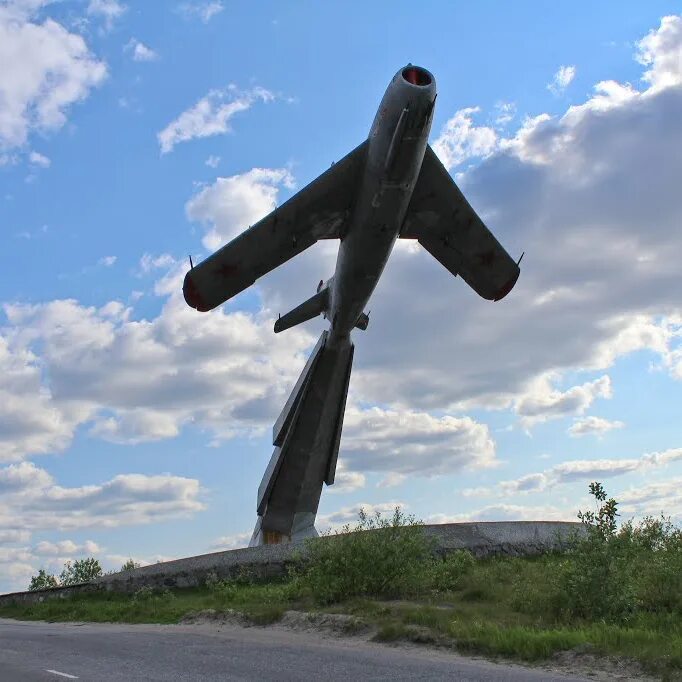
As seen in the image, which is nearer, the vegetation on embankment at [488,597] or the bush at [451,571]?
the vegetation on embankment at [488,597]

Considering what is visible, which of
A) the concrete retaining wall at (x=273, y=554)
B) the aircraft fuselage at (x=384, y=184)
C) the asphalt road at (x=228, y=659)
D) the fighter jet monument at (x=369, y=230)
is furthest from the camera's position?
the concrete retaining wall at (x=273, y=554)

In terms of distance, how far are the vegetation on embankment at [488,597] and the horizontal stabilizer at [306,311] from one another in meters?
8.24

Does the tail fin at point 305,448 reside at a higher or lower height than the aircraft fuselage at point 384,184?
lower

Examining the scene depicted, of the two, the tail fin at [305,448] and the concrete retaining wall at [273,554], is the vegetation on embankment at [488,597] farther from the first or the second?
the tail fin at [305,448]

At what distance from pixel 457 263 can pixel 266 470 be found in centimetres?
934

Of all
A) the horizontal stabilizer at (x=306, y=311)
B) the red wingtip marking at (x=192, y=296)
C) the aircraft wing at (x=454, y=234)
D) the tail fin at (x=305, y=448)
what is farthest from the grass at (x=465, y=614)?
the horizontal stabilizer at (x=306, y=311)

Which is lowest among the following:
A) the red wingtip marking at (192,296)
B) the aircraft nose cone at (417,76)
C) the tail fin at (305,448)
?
the tail fin at (305,448)

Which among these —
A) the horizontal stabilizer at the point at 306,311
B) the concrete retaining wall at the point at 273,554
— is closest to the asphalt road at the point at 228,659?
the concrete retaining wall at the point at 273,554

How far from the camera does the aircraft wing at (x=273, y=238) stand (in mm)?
16391

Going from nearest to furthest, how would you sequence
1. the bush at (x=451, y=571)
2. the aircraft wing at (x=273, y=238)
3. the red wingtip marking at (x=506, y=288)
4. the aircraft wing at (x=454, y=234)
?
the bush at (x=451, y=571) → the aircraft wing at (x=273, y=238) → the aircraft wing at (x=454, y=234) → the red wingtip marking at (x=506, y=288)

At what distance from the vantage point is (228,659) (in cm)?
880

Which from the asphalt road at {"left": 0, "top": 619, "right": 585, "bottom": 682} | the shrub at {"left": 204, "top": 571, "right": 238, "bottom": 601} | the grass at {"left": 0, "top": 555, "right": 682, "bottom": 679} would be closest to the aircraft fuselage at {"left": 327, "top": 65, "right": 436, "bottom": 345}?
the grass at {"left": 0, "top": 555, "right": 682, "bottom": 679}

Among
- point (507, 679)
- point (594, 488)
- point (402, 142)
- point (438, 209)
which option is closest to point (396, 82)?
point (402, 142)

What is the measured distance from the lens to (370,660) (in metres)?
8.37
